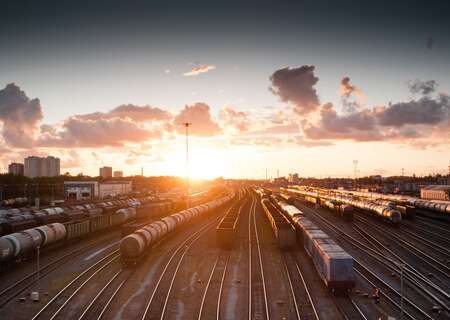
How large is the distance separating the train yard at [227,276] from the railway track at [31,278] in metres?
0.08

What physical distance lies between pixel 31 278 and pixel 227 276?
16441 mm

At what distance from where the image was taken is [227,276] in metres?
31.4

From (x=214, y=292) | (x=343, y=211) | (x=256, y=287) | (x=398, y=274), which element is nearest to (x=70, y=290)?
(x=214, y=292)

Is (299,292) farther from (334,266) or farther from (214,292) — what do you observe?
(214,292)

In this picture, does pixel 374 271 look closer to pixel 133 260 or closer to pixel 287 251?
pixel 287 251

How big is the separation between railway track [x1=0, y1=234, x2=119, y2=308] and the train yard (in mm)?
80

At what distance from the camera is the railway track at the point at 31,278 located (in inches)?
1056

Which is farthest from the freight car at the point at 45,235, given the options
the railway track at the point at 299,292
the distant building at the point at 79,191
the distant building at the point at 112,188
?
the distant building at the point at 112,188

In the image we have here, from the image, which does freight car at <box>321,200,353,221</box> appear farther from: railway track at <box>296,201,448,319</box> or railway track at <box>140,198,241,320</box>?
A: railway track at <box>140,198,241,320</box>

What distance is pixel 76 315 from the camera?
22828 millimetres

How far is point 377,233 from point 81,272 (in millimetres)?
40475

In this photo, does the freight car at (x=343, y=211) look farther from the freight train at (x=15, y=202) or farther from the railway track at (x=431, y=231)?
the freight train at (x=15, y=202)

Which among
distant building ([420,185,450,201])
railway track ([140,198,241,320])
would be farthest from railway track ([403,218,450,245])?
distant building ([420,185,450,201])

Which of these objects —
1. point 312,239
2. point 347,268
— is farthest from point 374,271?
point 347,268
